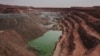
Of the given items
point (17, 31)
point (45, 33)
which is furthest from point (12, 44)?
point (45, 33)

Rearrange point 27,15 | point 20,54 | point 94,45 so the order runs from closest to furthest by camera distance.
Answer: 1. point 20,54
2. point 94,45
3. point 27,15

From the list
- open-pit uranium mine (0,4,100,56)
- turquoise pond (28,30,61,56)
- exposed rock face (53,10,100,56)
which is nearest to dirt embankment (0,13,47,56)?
open-pit uranium mine (0,4,100,56)

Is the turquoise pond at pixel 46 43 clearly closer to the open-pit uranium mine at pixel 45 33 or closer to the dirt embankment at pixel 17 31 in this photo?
the open-pit uranium mine at pixel 45 33

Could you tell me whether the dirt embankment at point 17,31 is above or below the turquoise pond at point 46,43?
above

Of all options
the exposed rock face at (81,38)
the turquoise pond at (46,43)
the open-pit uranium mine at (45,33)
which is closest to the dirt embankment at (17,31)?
the open-pit uranium mine at (45,33)

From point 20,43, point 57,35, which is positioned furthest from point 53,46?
point 20,43

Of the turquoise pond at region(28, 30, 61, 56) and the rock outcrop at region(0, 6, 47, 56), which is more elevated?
the rock outcrop at region(0, 6, 47, 56)

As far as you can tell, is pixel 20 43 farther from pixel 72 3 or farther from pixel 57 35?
pixel 72 3

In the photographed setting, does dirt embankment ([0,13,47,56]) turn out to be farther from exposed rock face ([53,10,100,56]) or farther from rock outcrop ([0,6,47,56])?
exposed rock face ([53,10,100,56])
